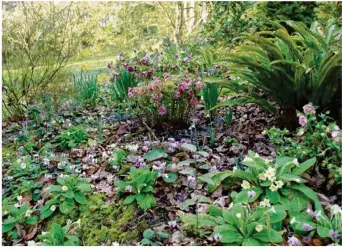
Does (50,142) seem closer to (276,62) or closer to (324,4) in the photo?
(276,62)

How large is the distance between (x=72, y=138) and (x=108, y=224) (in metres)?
1.07

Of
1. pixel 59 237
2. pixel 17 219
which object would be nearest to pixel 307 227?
pixel 59 237

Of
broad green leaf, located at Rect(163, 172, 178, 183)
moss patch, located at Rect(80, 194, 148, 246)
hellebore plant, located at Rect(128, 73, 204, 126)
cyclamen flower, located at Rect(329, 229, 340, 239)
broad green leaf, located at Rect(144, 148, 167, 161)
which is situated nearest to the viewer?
cyclamen flower, located at Rect(329, 229, 340, 239)

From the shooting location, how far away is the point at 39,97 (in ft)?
13.4

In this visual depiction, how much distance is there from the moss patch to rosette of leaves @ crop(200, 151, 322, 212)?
0.47 m

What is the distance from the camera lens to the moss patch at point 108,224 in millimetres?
2049

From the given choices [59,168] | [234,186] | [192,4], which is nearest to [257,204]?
[234,186]

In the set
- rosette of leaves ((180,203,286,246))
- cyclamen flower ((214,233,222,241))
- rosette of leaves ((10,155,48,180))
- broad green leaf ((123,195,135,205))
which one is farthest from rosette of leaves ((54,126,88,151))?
cyclamen flower ((214,233,222,241))

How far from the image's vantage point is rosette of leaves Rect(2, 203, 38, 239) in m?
2.17

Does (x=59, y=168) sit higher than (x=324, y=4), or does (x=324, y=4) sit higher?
(x=324, y=4)

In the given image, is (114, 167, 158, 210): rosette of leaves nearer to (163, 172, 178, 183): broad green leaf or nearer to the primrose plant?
(163, 172, 178, 183): broad green leaf

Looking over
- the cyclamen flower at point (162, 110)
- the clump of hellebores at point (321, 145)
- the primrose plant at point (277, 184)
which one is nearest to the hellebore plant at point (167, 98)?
the cyclamen flower at point (162, 110)

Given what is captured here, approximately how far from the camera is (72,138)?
3021mm

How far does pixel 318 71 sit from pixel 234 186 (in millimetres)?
1018
